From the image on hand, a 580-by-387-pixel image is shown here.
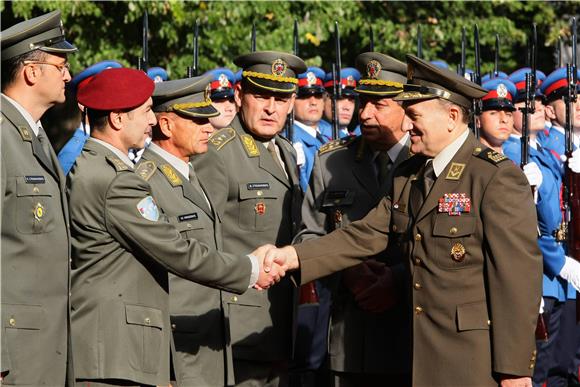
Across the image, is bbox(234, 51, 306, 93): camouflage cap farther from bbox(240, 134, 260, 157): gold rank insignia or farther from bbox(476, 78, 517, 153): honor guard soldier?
bbox(476, 78, 517, 153): honor guard soldier

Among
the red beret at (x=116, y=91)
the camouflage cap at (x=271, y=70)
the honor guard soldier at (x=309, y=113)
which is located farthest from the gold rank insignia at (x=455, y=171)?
the honor guard soldier at (x=309, y=113)

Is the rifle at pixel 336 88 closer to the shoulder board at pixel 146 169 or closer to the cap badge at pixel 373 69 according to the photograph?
the cap badge at pixel 373 69

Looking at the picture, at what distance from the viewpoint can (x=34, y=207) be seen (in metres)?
6.09

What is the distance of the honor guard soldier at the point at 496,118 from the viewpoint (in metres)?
10.2

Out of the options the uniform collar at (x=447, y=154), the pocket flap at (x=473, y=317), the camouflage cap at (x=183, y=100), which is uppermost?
the camouflage cap at (x=183, y=100)

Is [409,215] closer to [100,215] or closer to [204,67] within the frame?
[100,215]

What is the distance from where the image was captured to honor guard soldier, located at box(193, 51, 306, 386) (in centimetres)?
795

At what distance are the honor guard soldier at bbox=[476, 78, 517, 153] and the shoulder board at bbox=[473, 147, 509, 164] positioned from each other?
11.3 feet

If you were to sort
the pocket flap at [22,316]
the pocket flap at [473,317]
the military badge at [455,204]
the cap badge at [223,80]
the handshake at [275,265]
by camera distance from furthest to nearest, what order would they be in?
the cap badge at [223,80], the handshake at [275,265], the military badge at [455,204], the pocket flap at [473,317], the pocket flap at [22,316]

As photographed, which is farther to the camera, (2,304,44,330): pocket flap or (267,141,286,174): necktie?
(267,141,286,174): necktie

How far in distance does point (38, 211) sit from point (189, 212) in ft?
4.61

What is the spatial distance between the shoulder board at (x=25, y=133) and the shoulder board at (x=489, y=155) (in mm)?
2309

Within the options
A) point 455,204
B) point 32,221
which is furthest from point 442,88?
point 32,221

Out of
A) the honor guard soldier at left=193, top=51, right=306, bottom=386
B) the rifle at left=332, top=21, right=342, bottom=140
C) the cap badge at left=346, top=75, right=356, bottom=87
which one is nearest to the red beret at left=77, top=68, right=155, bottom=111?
the honor guard soldier at left=193, top=51, right=306, bottom=386
